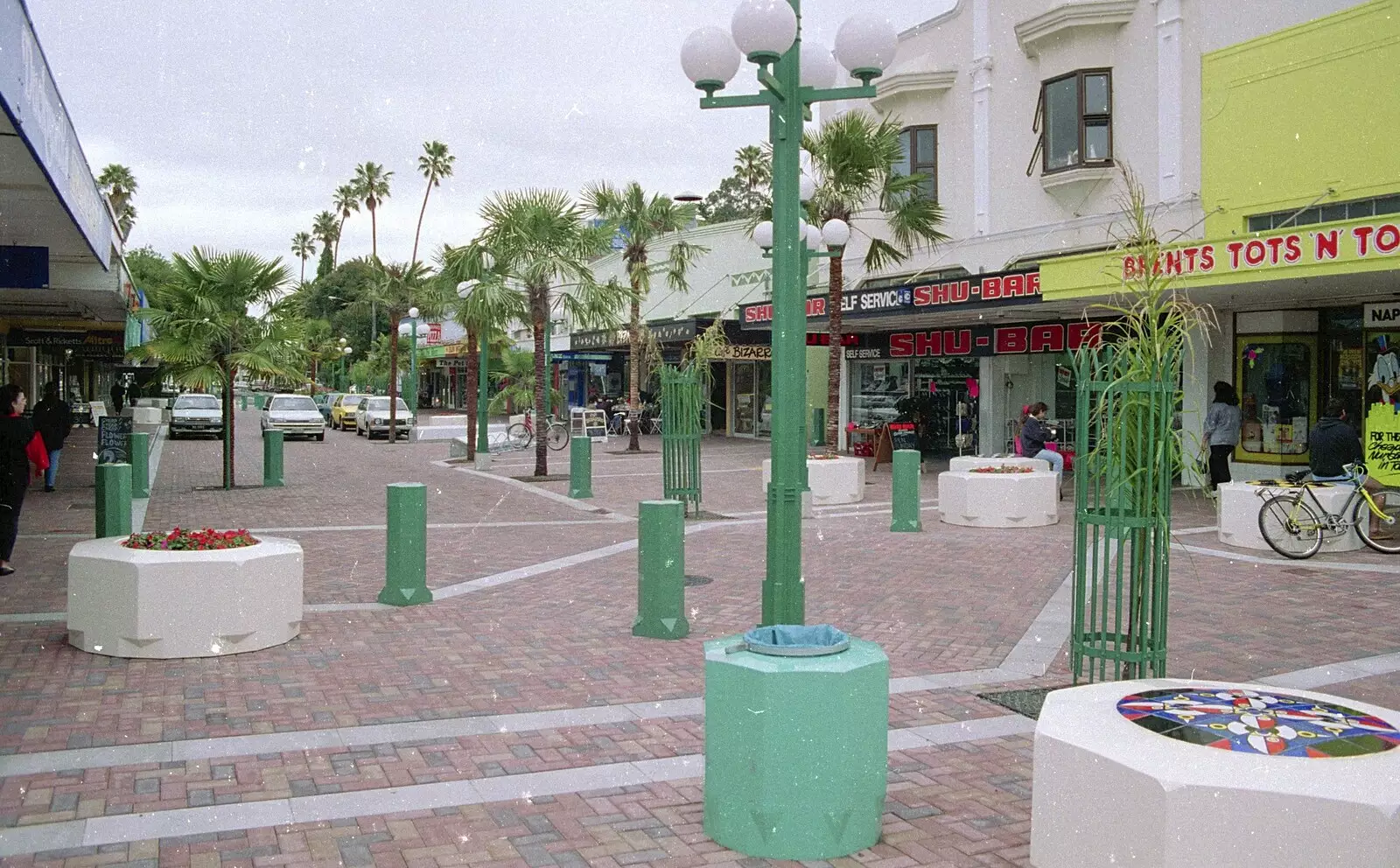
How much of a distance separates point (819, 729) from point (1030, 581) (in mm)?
6606

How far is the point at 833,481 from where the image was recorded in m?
16.6

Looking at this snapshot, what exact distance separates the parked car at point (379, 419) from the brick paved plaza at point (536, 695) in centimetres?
2314

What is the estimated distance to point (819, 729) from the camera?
4047mm

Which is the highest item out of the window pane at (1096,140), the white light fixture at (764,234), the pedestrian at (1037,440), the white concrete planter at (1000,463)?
the window pane at (1096,140)

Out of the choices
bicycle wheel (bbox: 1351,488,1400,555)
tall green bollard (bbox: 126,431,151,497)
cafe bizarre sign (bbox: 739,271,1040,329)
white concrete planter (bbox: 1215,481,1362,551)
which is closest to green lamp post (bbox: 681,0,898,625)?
white concrete planter (bbox: 1215,481,1362,551)

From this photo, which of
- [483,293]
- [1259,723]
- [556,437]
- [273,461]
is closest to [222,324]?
[273,461]

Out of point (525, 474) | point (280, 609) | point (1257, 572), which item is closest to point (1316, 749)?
point (280, 609)

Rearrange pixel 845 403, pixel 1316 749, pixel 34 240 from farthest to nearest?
pixel 845 403 < pixel 34 240 < pixel 1316 749

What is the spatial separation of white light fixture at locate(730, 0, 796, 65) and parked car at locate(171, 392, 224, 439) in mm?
30517

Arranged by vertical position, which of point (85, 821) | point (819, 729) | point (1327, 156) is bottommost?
point (85, 821)

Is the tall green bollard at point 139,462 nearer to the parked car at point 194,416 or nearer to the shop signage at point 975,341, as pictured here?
the shop signage at point 975,341

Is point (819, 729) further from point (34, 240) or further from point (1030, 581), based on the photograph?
point (34, 240)

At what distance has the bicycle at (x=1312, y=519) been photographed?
37.0ft

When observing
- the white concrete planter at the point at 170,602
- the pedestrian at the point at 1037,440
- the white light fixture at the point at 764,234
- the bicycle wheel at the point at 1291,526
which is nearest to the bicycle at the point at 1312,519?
the bicycle wheel at the point at 1291,526
